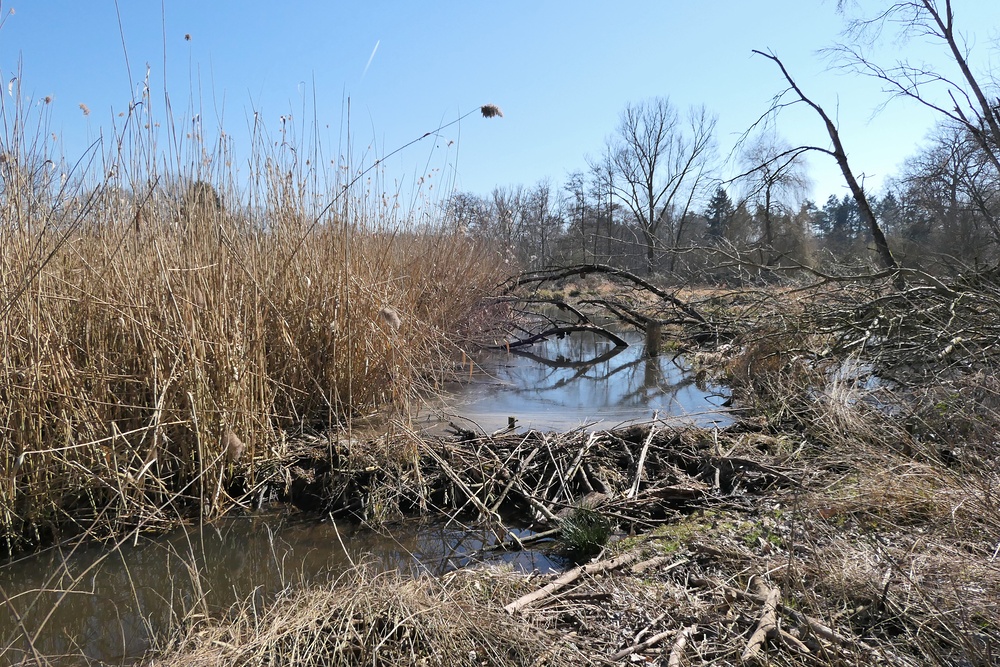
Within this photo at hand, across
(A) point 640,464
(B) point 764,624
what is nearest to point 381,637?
(B) point 764,624

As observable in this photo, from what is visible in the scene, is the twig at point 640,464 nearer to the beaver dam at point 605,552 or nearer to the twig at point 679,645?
the beaver dam at point 605,552

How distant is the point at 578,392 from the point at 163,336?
14.6 feet

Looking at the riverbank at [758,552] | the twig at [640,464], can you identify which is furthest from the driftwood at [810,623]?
the twig at [640,464]

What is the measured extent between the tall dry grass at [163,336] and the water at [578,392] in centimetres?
97

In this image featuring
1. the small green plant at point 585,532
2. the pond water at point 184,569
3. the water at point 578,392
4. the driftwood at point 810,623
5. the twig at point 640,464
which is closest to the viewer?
the driftwood at point 810,623

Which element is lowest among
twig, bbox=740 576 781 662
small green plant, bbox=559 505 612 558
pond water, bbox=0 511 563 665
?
pond water, bbox=0 511 563 665

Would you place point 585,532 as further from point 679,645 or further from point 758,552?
point 679,645

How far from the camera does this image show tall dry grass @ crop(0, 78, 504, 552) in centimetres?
264

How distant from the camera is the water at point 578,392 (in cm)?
487

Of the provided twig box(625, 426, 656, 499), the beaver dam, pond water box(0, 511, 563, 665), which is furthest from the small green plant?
twig box(625, 426, 656, 499)

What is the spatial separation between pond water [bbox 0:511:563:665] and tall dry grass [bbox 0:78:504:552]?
0.18 meters

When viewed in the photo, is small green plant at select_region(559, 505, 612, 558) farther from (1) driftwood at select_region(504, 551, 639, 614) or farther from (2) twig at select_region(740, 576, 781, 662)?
(2) twig at select_region(740, 576, 781, 662)

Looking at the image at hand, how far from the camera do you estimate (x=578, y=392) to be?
21.9ft

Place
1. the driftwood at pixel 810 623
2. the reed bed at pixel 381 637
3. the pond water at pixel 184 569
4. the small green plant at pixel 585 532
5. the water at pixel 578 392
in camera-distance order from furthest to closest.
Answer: the water at pixel 578 392 < the small green plant at pixel 585 532 < the pond water at pixel 184 569 < the reed bed at pixel 381 637 < the driftwood at pixel 810 623
